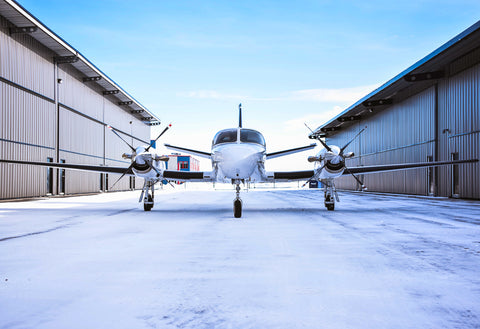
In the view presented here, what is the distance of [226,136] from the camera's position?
11500mm

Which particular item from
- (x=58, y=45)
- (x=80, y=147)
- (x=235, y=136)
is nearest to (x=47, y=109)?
(x=58, y=45)

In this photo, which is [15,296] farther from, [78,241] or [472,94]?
[472,94]

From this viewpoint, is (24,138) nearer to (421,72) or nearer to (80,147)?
(80,147)

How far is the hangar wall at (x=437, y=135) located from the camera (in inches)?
697

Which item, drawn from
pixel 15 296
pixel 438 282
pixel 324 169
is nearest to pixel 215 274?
pixel 15 296

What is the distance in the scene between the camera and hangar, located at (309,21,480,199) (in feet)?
57.5

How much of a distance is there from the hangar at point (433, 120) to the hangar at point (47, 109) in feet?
75.2

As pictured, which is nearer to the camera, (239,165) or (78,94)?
(239,165)

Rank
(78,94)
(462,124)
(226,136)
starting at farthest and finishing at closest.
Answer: (78,94)
(462,124)
(226,136)

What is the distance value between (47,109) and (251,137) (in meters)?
17.5

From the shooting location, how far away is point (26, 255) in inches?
188

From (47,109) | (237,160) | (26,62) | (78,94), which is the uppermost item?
(26,62)

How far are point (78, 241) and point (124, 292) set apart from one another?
10.7ft

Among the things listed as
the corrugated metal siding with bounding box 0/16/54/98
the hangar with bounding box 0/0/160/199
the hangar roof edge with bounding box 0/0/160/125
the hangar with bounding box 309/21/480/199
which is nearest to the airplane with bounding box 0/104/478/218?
the hangar with bounding box 309/21/480/199
